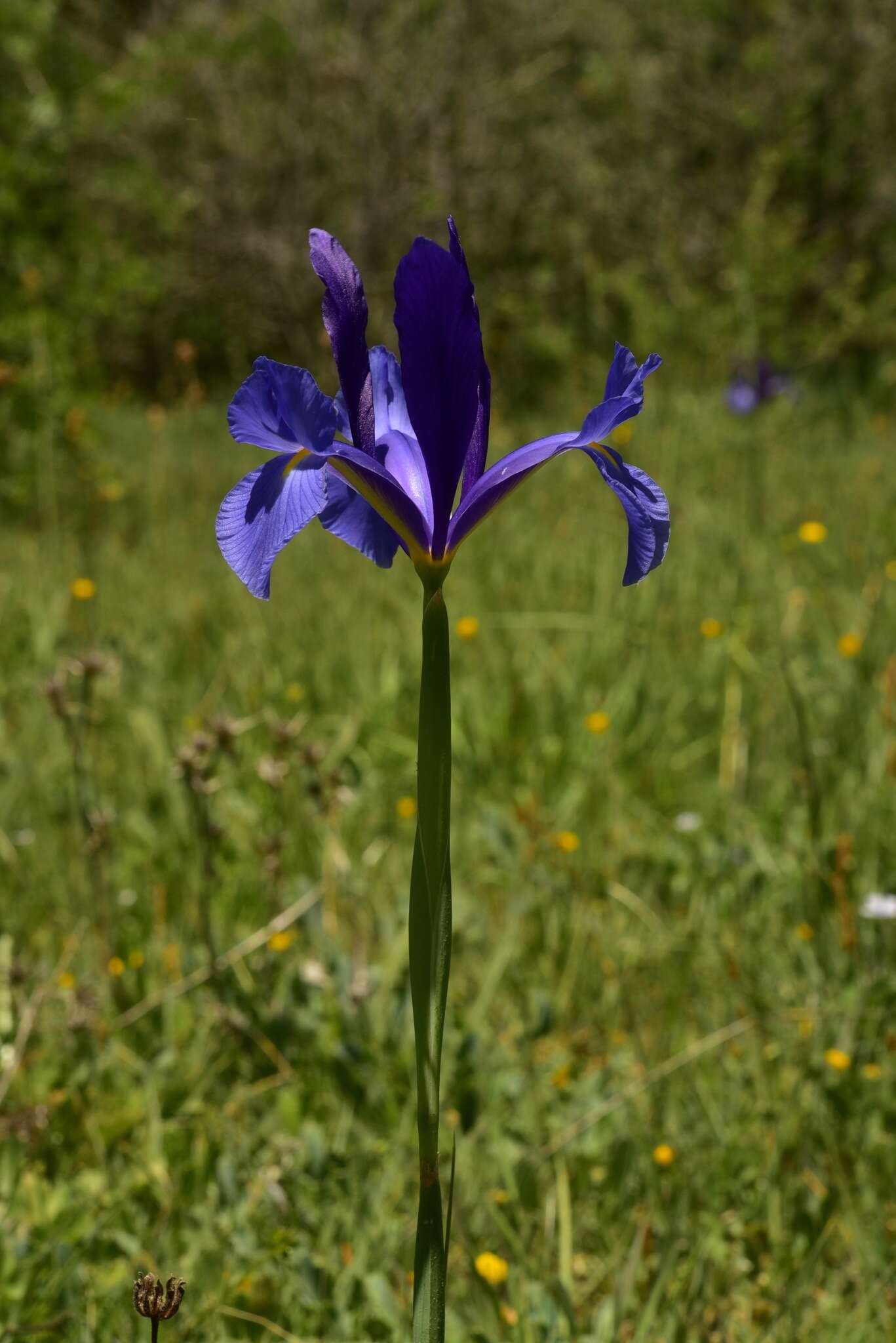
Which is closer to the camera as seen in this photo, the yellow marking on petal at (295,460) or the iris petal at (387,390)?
the yellow marking on petal at (295,460)

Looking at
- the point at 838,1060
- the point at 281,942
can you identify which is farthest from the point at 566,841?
the point at 838,1060

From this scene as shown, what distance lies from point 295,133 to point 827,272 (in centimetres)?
379

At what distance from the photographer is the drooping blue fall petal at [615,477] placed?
746 mm

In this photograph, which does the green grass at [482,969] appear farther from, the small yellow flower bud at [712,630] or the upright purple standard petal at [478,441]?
the upright purple standard petal at [478,441]

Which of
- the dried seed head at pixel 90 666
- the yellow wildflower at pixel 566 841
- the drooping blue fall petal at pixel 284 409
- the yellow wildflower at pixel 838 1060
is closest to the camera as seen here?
the drooping blue fall petal at pixel 284 409

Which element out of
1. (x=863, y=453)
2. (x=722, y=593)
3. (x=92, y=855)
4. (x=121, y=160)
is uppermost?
(x=121, y=160)

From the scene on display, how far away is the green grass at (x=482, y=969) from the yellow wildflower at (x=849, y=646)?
3 centimetres

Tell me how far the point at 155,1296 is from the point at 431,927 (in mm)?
281

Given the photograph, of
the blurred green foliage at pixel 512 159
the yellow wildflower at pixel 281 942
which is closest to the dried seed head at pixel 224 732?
the yellow wildflower at pixel 281 942

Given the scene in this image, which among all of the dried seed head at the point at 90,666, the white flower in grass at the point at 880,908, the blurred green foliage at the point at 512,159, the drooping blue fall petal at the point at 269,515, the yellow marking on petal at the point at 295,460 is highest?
the blurred green foliage at the point at 512,159

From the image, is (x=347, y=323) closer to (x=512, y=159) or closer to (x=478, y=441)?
(x=478, y=441)

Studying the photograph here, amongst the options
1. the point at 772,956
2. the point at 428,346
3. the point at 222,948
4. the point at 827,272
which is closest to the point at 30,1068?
the point at 222,948

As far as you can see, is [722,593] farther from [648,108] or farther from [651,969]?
[648,108]

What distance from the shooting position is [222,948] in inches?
69.6
